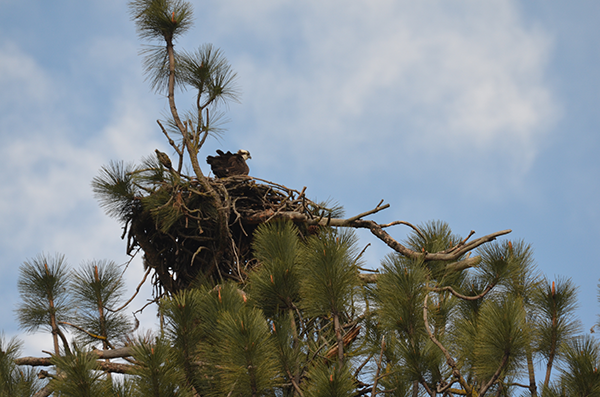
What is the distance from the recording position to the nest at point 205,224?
20.0 ft

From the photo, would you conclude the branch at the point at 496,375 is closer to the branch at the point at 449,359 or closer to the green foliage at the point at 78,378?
the branch at the point at 449,359

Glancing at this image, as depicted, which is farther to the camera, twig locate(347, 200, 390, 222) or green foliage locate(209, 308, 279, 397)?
twig locate(347, 200, 390, 222)

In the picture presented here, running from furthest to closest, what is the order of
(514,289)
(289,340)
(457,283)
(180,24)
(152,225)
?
1. (180,24)
2. (152,225)
3. (457,283)
4. (514,289)
5. (289,340)

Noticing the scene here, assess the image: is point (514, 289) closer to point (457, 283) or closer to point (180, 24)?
point (457, 283)

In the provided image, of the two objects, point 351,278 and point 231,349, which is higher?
point 351,278

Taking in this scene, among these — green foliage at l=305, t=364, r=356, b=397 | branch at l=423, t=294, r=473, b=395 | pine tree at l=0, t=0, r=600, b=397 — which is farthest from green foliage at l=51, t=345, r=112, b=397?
branch at l=423, t=294, r=473, b=395

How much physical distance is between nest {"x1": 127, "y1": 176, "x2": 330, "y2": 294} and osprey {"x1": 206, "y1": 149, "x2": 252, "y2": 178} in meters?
0.33

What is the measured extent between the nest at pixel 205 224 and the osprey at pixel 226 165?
0.33 metres

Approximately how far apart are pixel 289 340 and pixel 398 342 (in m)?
0.73

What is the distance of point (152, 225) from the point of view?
662cm

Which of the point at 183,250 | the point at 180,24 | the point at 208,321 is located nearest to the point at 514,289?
the point at 208,321

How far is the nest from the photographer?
6.10 m

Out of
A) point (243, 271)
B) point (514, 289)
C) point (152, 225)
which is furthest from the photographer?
point (152, 225)

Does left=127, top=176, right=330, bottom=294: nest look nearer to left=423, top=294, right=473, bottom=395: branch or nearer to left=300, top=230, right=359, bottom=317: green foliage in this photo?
left=300, top=230, right=359, bottom=317: green foliage
